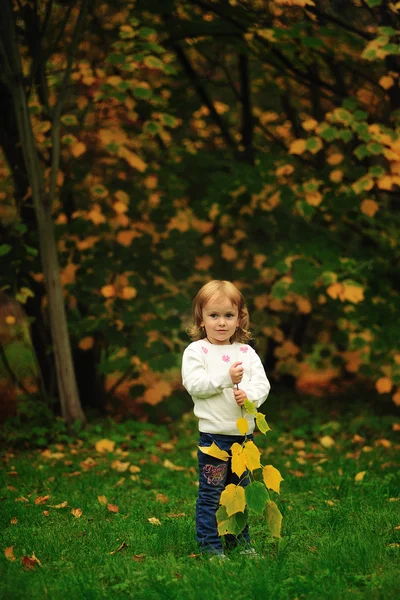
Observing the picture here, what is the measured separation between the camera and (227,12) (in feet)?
22.2

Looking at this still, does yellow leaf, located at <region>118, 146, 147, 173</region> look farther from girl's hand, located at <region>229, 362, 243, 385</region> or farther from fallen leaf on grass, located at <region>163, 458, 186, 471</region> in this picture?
girl's hand, located at <region>229, 362, 243, 385</region>

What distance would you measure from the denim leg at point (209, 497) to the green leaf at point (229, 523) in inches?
5.8

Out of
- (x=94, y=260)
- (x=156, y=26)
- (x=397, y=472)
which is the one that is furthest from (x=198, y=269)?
(x=397, y=472)

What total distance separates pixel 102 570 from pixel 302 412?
5123mm

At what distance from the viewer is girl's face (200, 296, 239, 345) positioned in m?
3.68

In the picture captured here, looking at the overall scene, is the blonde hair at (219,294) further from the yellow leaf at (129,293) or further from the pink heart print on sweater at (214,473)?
the yellow leaf at (129,293)

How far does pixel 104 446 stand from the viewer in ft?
21.7

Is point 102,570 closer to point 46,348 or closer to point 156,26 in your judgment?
point 46,348

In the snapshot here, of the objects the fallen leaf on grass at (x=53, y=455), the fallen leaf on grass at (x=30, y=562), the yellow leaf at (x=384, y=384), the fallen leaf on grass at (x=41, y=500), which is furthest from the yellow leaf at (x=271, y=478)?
the yellow leaf at (x=384, y=384)

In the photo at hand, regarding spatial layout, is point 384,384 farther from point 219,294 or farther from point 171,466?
point 219,294

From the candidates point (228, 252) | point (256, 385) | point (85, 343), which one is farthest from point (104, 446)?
point (256, 385)

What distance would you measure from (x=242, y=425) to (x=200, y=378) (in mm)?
324

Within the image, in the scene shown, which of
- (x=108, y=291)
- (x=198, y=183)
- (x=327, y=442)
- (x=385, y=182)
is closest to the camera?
(x=385, y=182)

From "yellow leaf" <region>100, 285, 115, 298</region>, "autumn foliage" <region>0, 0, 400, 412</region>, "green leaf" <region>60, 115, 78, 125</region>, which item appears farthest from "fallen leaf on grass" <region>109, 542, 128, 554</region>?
"green leaf" <region>60, 115, 78, 125</region>
